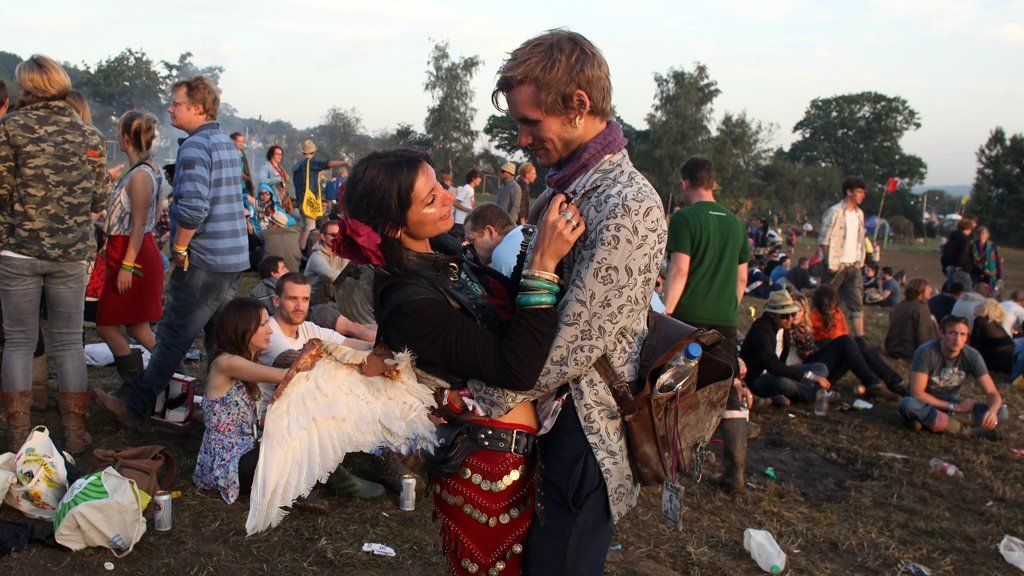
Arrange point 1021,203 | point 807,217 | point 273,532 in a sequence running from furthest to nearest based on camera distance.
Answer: point 807,217, point 1021,203, point 273,532

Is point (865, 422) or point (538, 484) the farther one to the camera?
point (865, 422)

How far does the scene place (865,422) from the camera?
23.4 feet

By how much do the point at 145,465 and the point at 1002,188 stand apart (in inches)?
1770

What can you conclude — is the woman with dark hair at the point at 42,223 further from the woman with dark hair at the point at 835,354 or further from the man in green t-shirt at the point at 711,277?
the woman with dark hair at the point at 835,354

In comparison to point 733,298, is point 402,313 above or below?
above

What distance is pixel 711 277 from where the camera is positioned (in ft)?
17.1

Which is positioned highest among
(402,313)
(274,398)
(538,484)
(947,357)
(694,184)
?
(694,184)

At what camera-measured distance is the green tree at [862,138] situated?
247 ft

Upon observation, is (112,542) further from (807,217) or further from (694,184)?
(807,217)

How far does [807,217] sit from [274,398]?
59.6 metres

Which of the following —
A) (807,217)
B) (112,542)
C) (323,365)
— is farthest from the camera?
(807,217)

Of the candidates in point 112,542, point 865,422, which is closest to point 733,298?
point 865,422

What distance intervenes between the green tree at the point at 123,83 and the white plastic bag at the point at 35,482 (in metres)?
46.4

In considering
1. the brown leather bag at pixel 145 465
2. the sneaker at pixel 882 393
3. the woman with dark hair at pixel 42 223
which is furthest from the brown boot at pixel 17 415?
the sneaker at pixel 882 393
